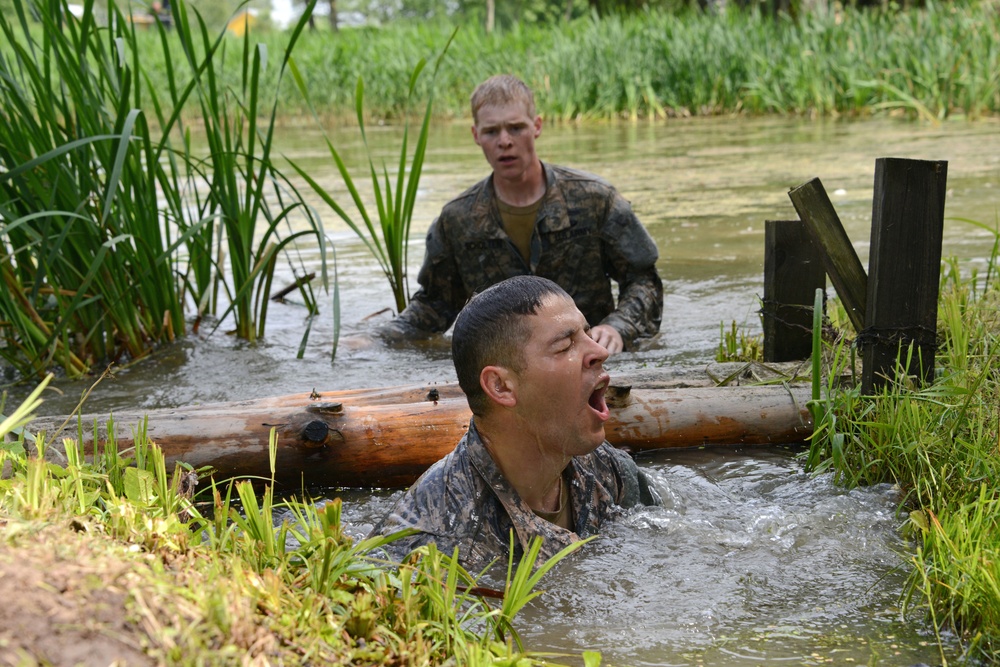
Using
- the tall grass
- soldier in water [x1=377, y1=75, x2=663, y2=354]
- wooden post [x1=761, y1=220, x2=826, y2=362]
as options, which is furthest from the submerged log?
soldier in water [x1=377, y1=75, x2=663, y2=354]

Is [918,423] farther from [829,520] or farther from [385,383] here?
[385,383]

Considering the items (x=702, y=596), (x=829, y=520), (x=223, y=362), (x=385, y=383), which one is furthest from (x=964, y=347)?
(x=223, y=362)

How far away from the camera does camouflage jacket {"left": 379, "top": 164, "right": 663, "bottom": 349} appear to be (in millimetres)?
6207

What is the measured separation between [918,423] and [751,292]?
11.8ft

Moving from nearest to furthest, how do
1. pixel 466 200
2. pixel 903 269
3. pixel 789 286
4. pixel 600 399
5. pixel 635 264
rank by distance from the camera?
pixel 600 399 → pixel 903 269 → pixel 789 286 → pixel 635 264 → pixel 466 200

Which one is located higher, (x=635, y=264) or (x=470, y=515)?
(x=635, y=264)

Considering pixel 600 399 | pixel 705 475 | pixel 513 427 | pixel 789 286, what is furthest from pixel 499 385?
pixel 789 286

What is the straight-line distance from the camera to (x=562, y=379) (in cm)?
303

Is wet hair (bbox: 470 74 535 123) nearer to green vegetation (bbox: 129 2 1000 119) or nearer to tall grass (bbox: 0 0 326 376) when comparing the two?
tall grass (bbox: 0 0 326 376)

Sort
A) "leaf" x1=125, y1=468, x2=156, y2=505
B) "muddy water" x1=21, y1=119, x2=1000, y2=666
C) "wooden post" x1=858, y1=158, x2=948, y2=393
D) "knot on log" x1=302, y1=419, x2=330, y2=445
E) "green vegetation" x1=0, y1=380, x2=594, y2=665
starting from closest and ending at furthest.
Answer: "green vegetation" x1=0, y1=380, x2=594, y2=665 < "leaf" x1=125, y1=468, x2=156, y2=505 < "muddy water" x1=21, y1=119, x2=1000, y2=666 < "wooden post" x1=858, y1=158, x2=948, y2=393 < "knot on log" x1=302, y1=419, x2=330, y2=445

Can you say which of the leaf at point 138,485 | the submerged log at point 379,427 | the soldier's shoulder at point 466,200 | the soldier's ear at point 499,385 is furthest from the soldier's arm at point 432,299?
Answer: the leaf at point 138,485

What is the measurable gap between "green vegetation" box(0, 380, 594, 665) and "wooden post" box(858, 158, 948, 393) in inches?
77.2

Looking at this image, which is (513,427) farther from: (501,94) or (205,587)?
(501,94)

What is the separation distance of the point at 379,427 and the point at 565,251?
2633 mm
